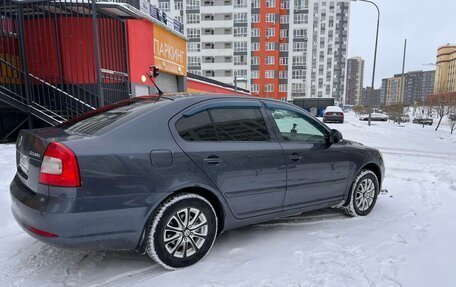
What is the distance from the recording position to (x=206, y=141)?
2959mm

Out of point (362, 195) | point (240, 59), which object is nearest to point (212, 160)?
point (362, 195)

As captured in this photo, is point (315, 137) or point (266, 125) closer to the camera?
point (266, 125)

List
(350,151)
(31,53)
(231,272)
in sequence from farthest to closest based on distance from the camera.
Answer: (31,53)
(350,151)
(231,272)

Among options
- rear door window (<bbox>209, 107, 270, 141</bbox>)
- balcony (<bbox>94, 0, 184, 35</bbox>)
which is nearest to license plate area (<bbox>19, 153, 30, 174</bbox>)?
rear door window (<bbox>209, 107, 270, 141</bbox>)

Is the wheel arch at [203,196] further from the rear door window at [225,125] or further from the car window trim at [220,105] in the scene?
the car window trim at [220,105]

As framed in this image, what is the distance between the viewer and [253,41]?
6131cm

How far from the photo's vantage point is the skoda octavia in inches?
94.3

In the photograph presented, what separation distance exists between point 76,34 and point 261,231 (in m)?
9.10

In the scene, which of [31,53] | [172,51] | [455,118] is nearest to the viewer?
[31,53]

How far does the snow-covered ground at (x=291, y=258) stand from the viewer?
2.68 m

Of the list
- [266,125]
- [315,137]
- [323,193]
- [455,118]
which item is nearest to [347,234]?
[323,193]

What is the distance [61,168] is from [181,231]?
3.61 ft

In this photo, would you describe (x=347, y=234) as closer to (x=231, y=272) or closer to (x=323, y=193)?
(x=323, y=193)

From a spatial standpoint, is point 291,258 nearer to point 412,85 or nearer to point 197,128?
point 197,128
